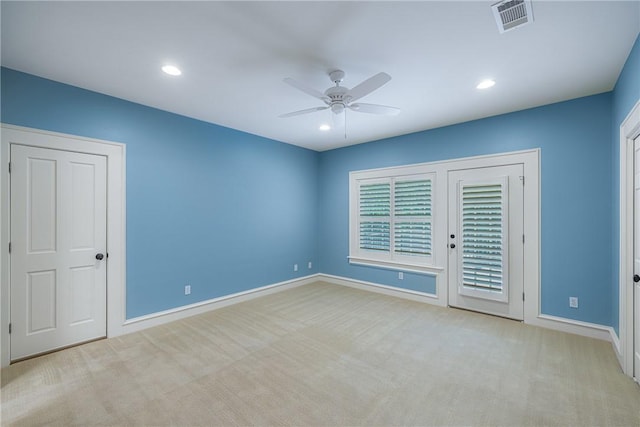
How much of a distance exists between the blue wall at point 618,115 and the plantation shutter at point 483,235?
1001mm

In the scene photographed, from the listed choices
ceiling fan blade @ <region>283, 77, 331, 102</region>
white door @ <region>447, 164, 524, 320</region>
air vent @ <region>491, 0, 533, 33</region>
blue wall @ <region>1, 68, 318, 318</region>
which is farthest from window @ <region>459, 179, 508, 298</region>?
blue wall @ <region>1, 68, 318, 318</region>

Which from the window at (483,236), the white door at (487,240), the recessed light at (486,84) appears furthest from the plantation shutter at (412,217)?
the recessed light at (486,84)

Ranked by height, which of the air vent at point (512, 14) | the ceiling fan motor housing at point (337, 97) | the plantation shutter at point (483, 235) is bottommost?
the plantation shutter at point (483, 235)

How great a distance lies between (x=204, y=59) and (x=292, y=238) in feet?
11.5

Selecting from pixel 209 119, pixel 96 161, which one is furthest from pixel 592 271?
pixel 96 161

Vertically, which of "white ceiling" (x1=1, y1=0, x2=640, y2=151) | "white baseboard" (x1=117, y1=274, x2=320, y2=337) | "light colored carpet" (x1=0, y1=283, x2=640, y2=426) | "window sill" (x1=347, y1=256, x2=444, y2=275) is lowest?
"light colored carpet" (x1=0, y1=283, x2=640, y2=426)

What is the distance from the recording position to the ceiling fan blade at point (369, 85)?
7.00ft

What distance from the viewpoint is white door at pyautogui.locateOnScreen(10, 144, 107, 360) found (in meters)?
2.61

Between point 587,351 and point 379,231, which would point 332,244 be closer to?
point 379,231

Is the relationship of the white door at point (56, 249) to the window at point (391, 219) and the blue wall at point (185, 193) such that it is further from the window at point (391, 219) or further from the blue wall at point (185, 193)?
the window at point (391, 219)

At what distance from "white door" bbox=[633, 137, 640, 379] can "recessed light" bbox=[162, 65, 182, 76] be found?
4.02 metres

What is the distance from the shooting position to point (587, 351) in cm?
279

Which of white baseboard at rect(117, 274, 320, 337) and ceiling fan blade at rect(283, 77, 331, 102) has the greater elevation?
ceiling fan blade at rect(283, 77, 331, 102)

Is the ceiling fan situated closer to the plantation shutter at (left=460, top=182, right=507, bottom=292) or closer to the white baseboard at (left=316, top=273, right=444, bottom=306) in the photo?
the plantation shutter at (left=460, top=182, right=507, bottom=292)
